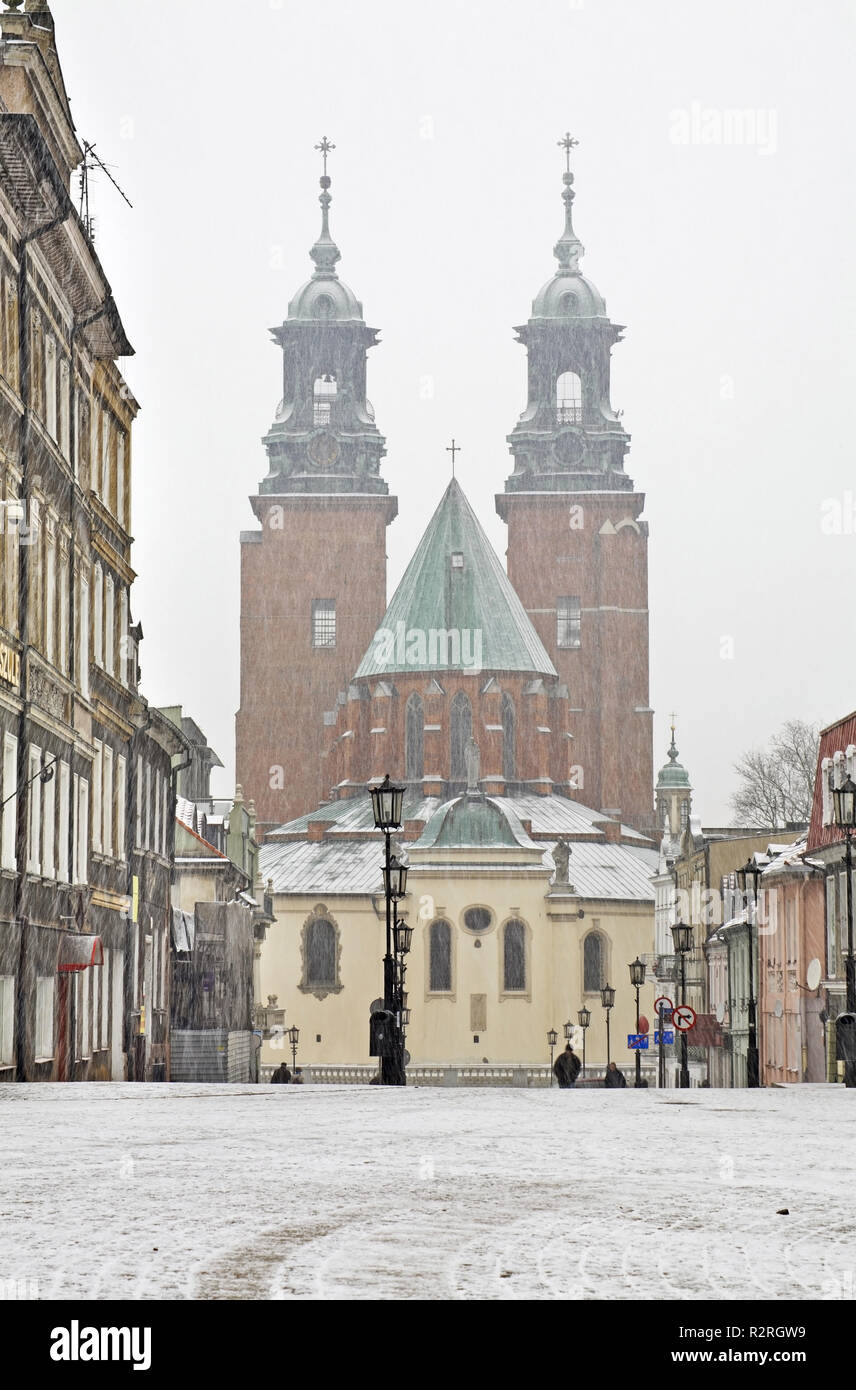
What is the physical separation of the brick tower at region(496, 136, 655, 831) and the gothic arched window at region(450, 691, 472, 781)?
4.79 meters

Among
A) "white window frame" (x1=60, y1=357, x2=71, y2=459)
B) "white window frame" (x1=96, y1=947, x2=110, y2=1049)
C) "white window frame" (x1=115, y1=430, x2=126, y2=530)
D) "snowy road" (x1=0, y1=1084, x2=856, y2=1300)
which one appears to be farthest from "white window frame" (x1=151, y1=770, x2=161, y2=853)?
"snowy road" (x1=0, y1=1084, x2=856, y2=1300)

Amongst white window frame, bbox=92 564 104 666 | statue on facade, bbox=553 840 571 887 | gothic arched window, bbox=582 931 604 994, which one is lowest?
gothic arched window, bbox=582 931 604 994

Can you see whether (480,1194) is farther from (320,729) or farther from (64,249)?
(320,729)

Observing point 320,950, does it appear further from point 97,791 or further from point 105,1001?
point 97,791

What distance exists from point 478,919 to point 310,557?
20628 millimetres

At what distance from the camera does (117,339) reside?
32188mm

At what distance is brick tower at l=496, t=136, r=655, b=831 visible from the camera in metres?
94.2

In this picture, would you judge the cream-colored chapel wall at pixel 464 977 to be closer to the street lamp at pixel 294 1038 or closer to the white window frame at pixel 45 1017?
the street lamp at pixel 294 1038

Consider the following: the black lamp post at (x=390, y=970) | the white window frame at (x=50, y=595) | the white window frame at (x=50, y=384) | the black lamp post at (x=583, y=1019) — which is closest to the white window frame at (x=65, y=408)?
the white window frame at (x=50, y=384)

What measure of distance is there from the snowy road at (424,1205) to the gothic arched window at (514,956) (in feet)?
214

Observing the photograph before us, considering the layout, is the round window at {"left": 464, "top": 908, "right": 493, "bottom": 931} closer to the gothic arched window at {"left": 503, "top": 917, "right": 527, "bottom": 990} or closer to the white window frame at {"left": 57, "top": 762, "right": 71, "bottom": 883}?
the gothic arched window at {"left": 503, "top": 917, "right": 527, "bottom": 990}

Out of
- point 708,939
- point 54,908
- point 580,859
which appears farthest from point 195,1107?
point 580,859

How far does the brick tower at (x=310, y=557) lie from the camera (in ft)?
309
